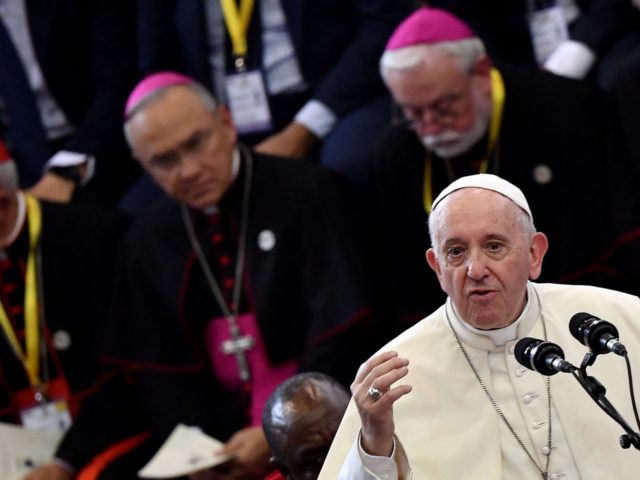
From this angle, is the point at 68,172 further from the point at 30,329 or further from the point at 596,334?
the point at 596,334

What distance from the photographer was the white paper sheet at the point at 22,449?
479cm

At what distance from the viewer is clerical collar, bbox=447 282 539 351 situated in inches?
Result: 127

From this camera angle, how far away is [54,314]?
519cm

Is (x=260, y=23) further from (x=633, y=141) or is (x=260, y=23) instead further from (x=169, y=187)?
(x=633, y=141)

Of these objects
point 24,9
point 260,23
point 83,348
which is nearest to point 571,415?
point 83,348

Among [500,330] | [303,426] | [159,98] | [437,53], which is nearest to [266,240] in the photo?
[159,98]

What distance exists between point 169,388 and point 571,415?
6.89 ft

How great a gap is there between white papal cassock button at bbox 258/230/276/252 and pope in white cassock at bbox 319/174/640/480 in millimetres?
1539

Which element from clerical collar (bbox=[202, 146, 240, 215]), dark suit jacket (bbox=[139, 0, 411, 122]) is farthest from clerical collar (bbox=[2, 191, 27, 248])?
dark suit jacket (bbox=[139, 0, 411, 122])

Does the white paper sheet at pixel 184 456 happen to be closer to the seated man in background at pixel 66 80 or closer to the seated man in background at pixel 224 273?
the seated man in background at pixel 224 273

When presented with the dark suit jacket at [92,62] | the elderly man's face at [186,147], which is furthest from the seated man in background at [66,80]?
the elderly man's face at [186,147]

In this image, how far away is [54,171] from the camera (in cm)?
574

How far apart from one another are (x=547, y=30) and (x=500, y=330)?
2.38 metres

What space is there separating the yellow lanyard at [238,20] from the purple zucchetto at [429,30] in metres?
0.90
